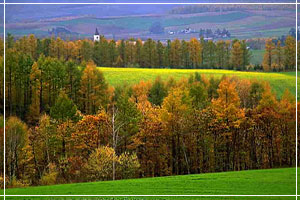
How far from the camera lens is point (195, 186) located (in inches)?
377

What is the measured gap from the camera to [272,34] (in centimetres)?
996

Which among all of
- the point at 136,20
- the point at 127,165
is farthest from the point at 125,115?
the point at 136,20

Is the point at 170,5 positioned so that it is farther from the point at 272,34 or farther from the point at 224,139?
the point at 224,139

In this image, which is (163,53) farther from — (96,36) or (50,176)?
(50,176)

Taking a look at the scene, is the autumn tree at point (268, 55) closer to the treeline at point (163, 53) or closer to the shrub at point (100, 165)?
the treeline at point (163, 53)

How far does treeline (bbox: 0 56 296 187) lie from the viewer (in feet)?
32.7

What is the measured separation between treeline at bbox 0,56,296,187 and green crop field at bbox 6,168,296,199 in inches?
10.5

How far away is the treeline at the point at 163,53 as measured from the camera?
9.96 m

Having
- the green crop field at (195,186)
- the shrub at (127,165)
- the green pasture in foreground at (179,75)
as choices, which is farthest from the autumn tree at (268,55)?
the shrub at (127,165)

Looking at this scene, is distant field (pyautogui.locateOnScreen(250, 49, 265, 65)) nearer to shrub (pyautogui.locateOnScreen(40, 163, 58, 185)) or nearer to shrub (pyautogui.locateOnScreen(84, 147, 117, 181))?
shrub (pyautogui.locateOnScreen(84, 147, 117, 181))

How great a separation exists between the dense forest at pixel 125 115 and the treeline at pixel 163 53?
2cm

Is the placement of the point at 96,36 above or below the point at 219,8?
below

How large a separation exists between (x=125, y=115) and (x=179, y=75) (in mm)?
1036

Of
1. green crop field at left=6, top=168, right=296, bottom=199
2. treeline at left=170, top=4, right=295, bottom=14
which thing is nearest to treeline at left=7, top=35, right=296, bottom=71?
treeline at left=170, top=4, right=295, bottom=14
